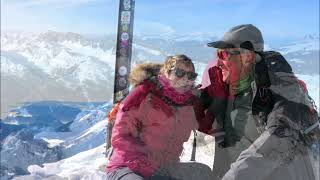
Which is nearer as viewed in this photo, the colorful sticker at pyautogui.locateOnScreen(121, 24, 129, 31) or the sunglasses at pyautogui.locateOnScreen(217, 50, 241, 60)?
the sunglasses at pyautogui.locateOnScreen(217, 50, 241, 60)

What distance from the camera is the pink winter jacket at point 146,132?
2664 millimetres

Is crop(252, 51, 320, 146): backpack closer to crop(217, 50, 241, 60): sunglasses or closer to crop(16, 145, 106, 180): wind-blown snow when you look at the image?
crop(217, 50, 241, 60): sunglasses

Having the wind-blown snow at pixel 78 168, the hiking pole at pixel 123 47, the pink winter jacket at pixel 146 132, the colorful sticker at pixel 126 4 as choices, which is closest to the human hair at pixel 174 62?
the pink winter jacket at pixel 146 132

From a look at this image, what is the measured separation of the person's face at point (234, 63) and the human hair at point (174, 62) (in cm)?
20

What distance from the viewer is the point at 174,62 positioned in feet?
8.99

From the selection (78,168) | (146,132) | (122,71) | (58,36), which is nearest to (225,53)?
(146,132)

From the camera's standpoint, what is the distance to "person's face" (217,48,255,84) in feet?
8.98

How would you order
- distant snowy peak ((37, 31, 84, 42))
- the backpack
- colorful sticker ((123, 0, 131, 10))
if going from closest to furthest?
the backpack, colorful sticker ((123, 0, 131, 10)), distant snowy peak ((37, 31, 84, 42))

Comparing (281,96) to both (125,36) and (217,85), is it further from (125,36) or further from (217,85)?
(125,36)

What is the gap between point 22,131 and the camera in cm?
685

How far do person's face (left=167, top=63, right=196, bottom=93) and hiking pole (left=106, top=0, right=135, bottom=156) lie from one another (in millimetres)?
2038

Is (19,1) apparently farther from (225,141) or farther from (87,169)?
(225,141)

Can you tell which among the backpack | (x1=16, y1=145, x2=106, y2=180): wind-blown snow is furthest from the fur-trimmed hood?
(x1=16, y1=145, x2=106, y2=180): wind-blown snow

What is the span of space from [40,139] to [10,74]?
1374mm
